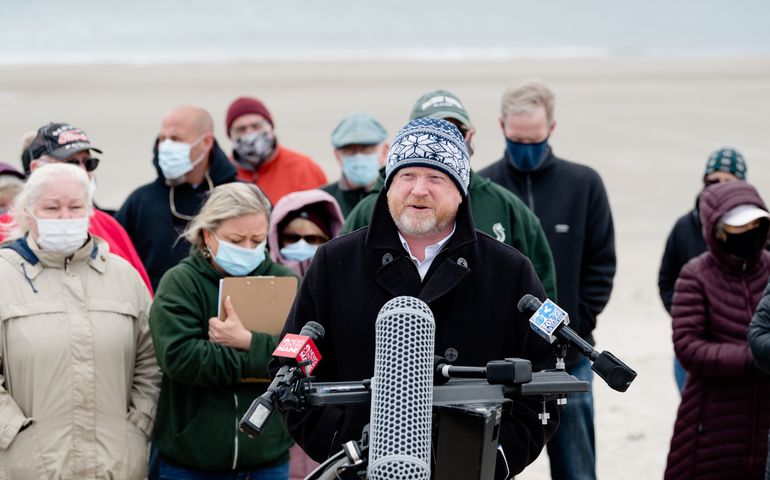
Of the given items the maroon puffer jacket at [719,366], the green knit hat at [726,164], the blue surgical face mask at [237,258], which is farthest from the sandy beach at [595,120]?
the blue surgical face mask at [237,258]

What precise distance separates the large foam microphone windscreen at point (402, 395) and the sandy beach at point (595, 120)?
5.51 meters

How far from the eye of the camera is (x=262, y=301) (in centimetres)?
564

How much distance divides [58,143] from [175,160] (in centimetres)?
85

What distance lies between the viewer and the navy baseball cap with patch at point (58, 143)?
6.51 m

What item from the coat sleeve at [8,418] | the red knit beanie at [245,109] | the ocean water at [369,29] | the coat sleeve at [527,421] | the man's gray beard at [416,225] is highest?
the ocean water at [369,29]

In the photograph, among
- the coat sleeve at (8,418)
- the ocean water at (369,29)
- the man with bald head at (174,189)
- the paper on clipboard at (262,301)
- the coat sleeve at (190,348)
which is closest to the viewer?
the coat sleeve at (8,418)

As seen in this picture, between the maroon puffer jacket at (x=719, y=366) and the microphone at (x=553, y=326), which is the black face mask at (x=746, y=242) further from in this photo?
the microphone at (x=553, y=326)

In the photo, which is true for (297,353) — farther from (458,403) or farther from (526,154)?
(526,154)

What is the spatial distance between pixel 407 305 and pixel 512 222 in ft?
8.51

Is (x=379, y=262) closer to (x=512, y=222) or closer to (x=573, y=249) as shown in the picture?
(x=512, y=222)

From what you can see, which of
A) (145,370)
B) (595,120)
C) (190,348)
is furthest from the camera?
(595,120)

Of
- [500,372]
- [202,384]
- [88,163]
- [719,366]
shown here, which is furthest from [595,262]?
[500,372]

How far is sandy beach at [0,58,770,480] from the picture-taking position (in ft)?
36.1

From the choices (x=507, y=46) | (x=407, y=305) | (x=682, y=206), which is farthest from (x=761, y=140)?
(x=507, y=46)
